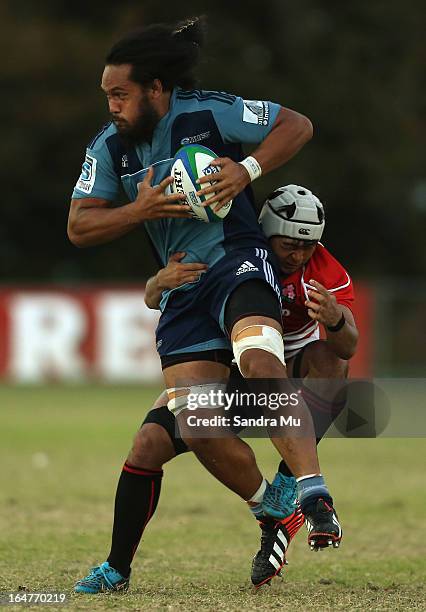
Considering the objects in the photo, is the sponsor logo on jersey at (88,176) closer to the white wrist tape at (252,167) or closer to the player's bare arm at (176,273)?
the player's bare arm at (176,273)

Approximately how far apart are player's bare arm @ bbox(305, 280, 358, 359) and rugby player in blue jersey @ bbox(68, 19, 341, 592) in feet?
0.62

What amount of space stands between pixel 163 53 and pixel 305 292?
54.4 inches

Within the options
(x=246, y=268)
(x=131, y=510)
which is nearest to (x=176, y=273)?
(x=246, y=268)

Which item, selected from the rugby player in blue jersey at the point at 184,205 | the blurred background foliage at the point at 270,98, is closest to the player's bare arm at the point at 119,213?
the rugby player in blue jersey at the point at 184,205

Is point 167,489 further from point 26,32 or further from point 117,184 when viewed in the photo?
point 26,32

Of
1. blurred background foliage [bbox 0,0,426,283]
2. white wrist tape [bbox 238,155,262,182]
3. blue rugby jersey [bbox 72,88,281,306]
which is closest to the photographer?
white wrist tape [bbox 238,155,262,182]

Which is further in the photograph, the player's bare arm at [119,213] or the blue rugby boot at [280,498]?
the blue rugby boot at [280,498]

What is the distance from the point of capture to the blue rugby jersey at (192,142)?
21.7 ft

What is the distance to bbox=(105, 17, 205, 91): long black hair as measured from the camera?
21.5ft

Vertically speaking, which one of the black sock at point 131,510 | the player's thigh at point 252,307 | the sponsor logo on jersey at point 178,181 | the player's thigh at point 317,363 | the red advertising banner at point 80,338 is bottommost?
the black sock at point 131,510

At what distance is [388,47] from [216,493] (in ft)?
86.7

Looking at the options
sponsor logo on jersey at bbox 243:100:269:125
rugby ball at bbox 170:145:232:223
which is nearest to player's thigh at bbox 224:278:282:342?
rugby ball at bbox 170:145:232:223

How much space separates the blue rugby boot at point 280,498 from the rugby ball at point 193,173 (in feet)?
4.66

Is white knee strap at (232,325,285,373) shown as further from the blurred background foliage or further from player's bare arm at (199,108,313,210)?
the blurred background foliage
